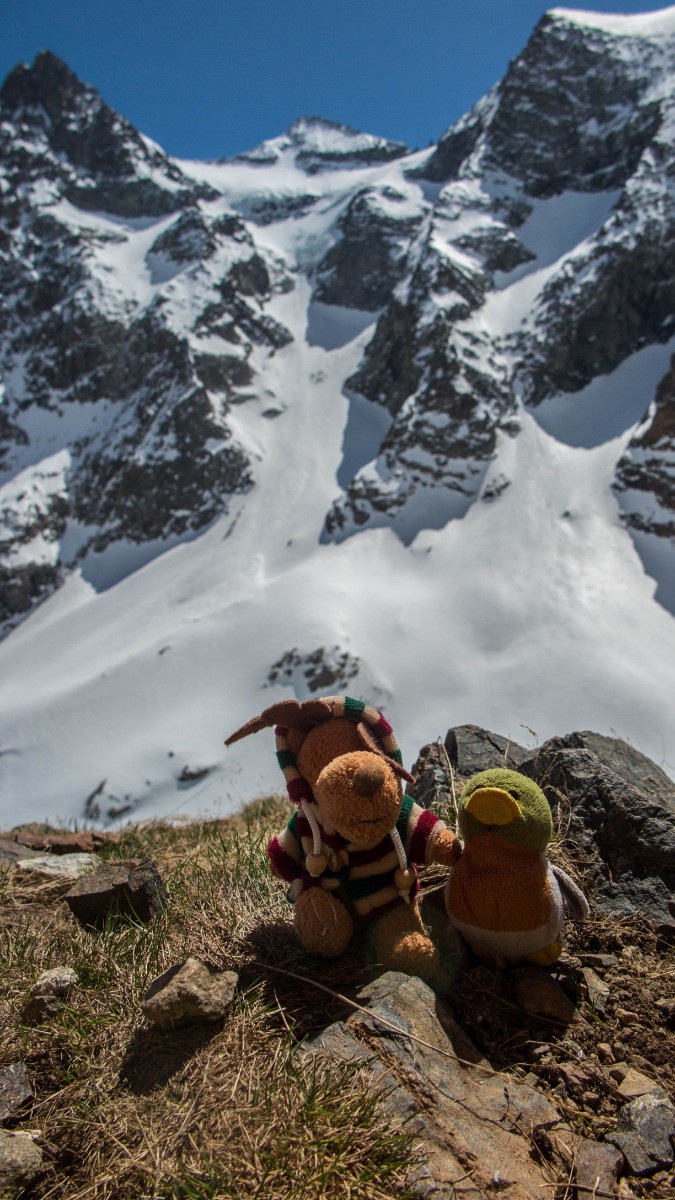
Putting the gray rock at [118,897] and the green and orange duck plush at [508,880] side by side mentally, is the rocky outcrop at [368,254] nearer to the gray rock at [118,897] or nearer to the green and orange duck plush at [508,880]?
the gray rock at [118,897]

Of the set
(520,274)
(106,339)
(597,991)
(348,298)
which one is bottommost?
(597,991)

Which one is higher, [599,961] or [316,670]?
[316,670]

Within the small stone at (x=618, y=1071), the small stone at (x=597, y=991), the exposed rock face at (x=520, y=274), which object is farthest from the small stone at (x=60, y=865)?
the exposed rock face at (x=520, y=274)

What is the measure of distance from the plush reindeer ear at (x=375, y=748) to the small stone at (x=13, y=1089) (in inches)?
58.1

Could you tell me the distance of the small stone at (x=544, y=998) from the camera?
7.73ft

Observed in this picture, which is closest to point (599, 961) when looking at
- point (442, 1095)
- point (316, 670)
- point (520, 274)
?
point (442, 1095)

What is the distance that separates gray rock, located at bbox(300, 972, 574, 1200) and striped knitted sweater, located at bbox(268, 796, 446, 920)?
388 millimetres

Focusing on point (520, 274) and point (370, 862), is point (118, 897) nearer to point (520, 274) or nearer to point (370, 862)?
point (370, 862)

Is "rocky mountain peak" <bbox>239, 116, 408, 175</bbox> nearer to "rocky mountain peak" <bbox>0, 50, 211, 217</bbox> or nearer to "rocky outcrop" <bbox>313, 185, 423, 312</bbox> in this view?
"rocky mountain peak" <bbox>0, 50, 211, 217</bbox>

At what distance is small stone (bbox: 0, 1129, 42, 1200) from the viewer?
169cm

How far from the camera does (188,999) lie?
2.04 meters

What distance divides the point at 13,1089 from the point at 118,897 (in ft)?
3.33

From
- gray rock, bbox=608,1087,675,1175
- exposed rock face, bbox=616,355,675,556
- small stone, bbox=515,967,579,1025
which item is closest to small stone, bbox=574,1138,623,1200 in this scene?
gray rock, bbox=608,1087,675,1175

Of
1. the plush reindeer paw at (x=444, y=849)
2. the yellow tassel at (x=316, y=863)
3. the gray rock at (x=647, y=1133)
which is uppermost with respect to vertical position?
the yellow tassel at (x=316, y=863)
